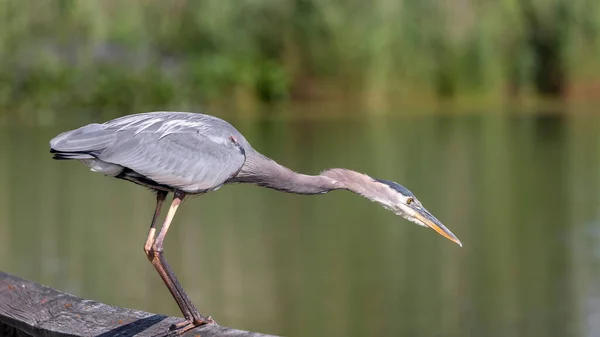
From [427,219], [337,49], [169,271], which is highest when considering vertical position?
[337,49]

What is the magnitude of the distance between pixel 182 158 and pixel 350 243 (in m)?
6.46

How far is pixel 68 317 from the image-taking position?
166 inches

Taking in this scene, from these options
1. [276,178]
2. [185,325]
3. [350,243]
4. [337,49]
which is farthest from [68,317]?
[337,49]

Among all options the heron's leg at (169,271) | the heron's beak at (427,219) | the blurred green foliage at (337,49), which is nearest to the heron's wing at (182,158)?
the heron's leg at (169,271)

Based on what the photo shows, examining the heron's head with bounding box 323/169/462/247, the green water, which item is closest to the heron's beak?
the heron's head with bounding box 323/169/462/247

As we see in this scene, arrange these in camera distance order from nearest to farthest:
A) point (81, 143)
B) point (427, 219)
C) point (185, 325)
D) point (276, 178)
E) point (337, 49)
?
point (185, 325)
point (81, 143)
point (276, 178)
point (427, 219)
point (337, 49)

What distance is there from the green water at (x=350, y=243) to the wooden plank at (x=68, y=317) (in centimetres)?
411

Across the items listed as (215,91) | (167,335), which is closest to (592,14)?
(215,91)

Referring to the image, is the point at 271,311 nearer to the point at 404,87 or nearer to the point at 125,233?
the point at 125,233

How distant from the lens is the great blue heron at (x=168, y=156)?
4.38m

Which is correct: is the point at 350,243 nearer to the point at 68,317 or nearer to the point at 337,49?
the point at 68,317

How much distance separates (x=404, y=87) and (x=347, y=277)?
11602 mm

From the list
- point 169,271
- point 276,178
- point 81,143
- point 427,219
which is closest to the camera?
point 81,143

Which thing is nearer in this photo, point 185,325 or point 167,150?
point 185,325
